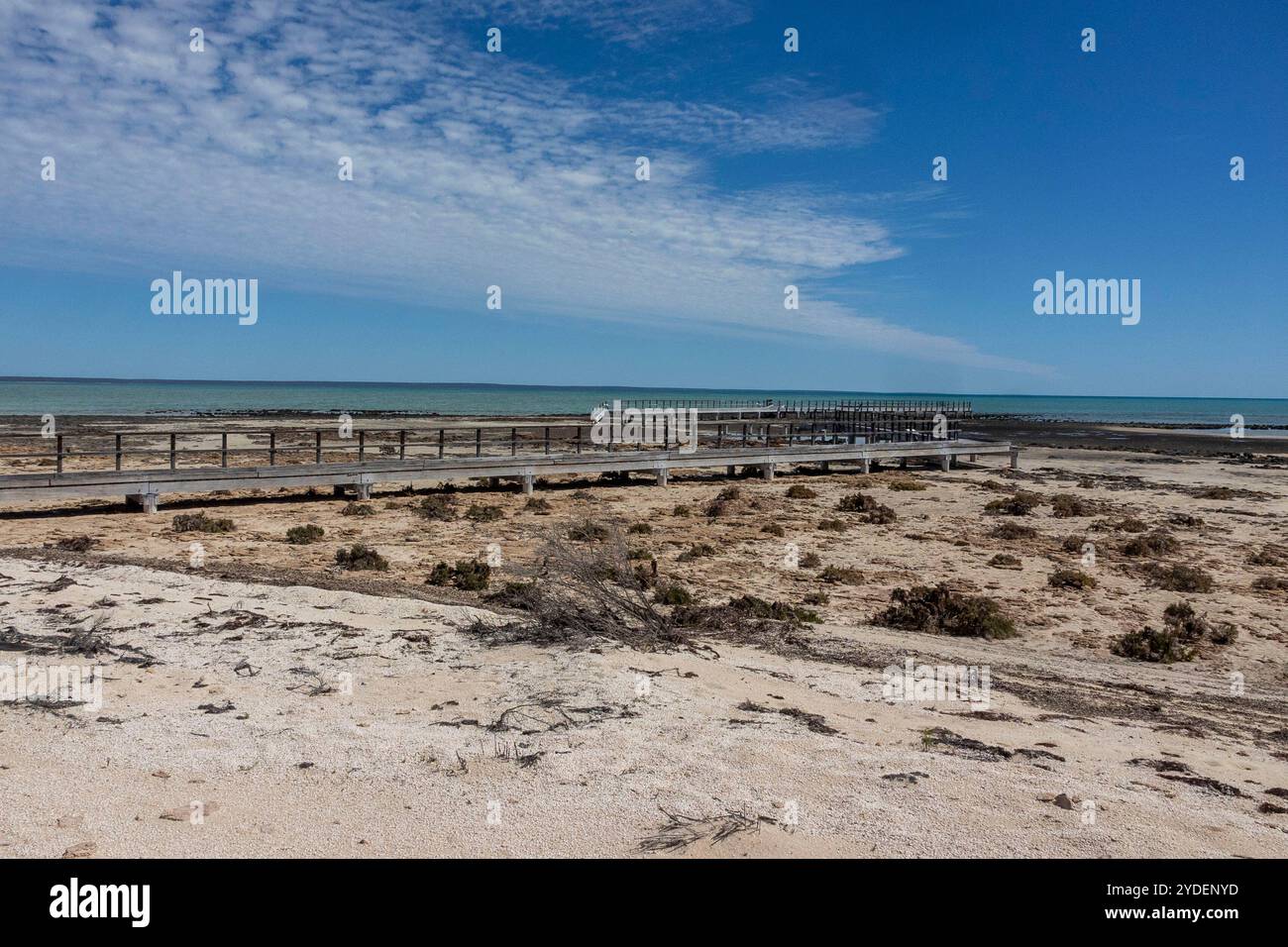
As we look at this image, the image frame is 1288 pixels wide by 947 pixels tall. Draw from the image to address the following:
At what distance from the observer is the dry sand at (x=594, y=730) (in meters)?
4.64

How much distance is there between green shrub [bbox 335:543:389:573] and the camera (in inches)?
511

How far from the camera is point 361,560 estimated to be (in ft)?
43.3

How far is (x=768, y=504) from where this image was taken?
888 inches

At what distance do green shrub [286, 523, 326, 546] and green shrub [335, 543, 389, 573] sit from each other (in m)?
1.97

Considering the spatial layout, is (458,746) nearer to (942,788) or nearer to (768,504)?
(942,788)

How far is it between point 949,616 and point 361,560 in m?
9.09

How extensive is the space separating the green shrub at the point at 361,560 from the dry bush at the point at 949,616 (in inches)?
308

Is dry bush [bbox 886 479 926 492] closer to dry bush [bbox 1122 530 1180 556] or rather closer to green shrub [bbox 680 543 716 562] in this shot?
dry bush [bbox 1122 530 1180 556]

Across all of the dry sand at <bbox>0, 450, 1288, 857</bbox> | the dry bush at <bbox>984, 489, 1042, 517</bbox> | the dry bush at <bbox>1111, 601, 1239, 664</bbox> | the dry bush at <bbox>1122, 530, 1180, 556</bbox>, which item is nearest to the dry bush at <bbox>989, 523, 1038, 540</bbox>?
the dry bush at <bbox>1122, 530, 1180, 556</bbox>

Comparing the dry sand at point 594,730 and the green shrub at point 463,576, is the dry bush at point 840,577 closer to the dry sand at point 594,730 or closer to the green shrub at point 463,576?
the dry sand at point 594,730

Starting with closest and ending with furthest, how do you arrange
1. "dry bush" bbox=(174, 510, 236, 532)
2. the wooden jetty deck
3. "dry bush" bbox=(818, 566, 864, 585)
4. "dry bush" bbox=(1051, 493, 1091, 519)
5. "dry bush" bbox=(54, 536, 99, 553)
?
"dry bush" bbox=(818, 566, 864, 585) < "dry bush" bbox=(54, 536, 99, 553) < "dry bush" bbox=(174, 510, 236, 532) < the wooden jetty deck < "dry bush" bbox=(1051, 493, 1091, 519)

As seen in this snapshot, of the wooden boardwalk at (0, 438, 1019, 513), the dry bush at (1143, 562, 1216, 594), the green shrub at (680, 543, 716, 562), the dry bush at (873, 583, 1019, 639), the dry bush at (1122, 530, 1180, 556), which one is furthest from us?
the wooden boardwalk at (0, 438, 1019, 513)

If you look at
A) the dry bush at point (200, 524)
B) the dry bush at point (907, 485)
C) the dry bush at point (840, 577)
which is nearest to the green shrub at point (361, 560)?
the dry bush at point (200, 524)
